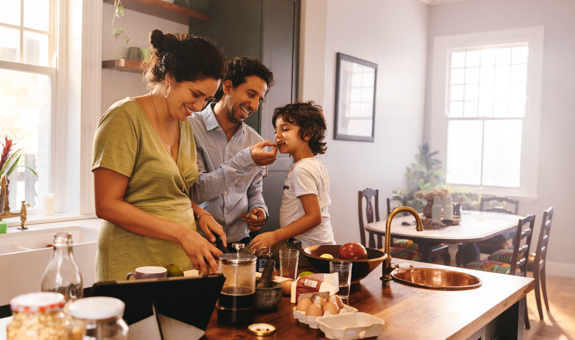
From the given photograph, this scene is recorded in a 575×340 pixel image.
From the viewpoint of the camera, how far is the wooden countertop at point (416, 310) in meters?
1.25

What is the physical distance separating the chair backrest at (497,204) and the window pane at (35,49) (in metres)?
4.80

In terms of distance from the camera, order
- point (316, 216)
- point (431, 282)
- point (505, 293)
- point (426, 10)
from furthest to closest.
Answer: point (426, 10)
point (316, 216)
point (431, 282)
point (505, 293)

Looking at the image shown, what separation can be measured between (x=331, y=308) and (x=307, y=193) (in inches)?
38.6

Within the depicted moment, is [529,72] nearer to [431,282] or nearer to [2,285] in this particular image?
[431,282]

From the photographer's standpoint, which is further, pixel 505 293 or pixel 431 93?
pixel 431 93

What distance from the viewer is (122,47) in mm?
3352

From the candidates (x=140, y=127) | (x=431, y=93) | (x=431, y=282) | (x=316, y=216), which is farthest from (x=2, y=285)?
(x=431, y=93)

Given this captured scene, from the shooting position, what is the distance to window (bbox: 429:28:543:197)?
20.2 ft

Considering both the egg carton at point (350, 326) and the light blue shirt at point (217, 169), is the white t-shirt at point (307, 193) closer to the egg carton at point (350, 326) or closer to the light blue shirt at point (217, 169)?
the light blue shirt at point (217, 169)

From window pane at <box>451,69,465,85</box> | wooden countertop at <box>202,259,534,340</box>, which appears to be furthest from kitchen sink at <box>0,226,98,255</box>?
window pane at <box>451,69,465,85</box>

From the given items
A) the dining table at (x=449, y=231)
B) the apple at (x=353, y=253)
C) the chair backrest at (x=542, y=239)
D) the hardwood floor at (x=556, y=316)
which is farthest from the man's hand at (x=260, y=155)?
the chair backrest at (x=542, y=239)

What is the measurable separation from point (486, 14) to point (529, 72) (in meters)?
0.99

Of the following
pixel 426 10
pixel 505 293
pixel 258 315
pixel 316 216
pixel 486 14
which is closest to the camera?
pixel 258 315

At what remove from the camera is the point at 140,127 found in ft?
5.15
